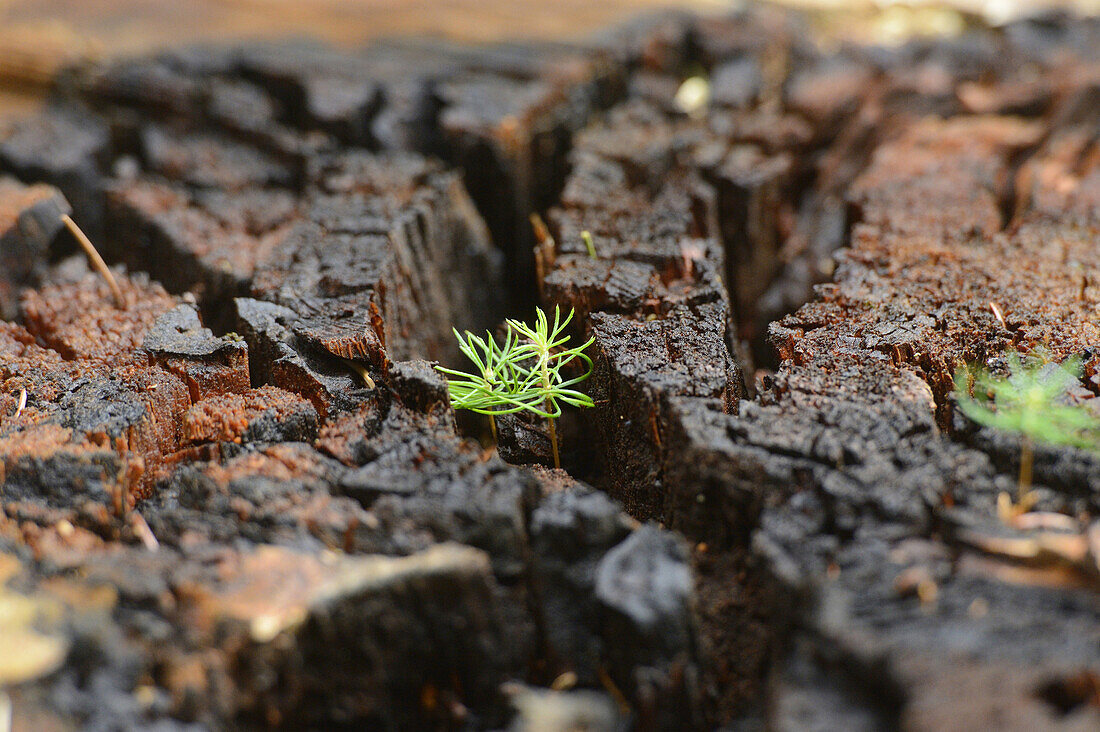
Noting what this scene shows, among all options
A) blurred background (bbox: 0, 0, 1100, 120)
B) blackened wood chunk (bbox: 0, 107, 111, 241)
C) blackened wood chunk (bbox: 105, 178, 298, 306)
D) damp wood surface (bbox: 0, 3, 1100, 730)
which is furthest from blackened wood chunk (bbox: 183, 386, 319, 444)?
blurred background (bbox: 0, 0, 1100, 120)

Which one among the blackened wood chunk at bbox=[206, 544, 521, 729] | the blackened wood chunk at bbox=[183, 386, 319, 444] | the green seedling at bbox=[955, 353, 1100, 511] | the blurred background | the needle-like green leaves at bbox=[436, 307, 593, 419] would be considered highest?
the blurred background

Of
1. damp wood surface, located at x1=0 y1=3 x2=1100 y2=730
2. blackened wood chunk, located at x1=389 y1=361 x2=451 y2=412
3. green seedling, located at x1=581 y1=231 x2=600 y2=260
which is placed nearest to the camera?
damp wood surface, located at x1=0 y1=3 x2=1100 y2=730

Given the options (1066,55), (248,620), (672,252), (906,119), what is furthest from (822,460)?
(1066,55)

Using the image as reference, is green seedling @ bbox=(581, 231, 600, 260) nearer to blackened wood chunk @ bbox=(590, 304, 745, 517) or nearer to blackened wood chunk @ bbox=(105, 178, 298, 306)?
blackened wood chunk @ bbox=(590, 304, 745, 517)

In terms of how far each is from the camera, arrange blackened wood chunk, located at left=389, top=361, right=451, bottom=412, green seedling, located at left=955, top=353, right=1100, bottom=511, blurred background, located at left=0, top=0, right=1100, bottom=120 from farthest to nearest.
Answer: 1. blurred background, located at left=0, top=0, right=1100, bottom=120
2. blackened wood chunk, located at left=389, top=361, right=451, bottom=412
3. green seedling, located at left=955, top=353, right=1100, bottom=511

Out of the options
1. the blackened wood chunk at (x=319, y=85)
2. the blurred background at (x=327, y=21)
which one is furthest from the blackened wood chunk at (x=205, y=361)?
the blurred background at (x=327, y=21)

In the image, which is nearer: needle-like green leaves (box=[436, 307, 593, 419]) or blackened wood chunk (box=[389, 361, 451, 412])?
blackened wood chunk (box=[389, 361, 451, 412])

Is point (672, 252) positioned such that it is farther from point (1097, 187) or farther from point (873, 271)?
point (1097, 187)

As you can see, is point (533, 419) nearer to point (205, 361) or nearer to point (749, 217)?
point (205, 361)

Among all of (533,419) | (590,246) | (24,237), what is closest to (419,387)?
(533,419)
